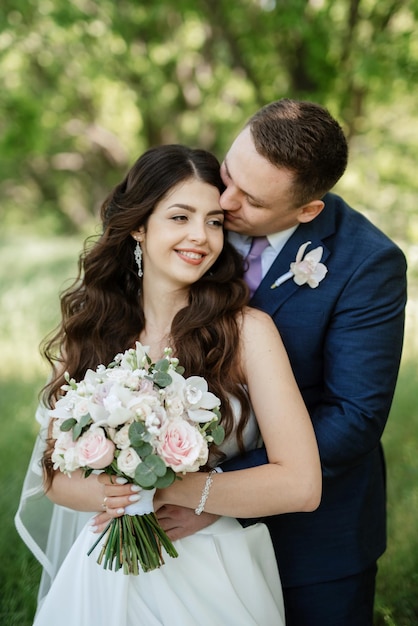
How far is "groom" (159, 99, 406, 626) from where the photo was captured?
2.96 metres

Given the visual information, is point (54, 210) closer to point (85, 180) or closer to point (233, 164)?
point (85, 180)

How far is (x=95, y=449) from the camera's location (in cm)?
211

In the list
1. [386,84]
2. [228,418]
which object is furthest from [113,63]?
[228,418]

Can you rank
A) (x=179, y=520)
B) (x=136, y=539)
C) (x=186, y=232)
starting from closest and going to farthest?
(x=136, y=539)
(x=179, y=520)
(x=186, y=232)

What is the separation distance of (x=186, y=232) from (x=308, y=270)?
1.91ft

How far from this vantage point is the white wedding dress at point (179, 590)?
256 cm

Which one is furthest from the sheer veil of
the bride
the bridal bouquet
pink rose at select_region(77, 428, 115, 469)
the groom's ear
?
the groom's ear

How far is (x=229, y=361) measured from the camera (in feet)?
9.37

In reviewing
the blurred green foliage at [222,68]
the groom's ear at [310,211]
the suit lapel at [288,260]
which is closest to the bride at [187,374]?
the suit lapel at [288,260]

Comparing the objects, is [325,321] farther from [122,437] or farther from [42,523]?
[42,523]

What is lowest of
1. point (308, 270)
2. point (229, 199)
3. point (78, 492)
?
point (78, 492)

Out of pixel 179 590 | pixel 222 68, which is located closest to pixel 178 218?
pixel 179 590

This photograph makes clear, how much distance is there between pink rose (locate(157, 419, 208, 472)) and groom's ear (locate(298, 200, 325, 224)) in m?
1.38

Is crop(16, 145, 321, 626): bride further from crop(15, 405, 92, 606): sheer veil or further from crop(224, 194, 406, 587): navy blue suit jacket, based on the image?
crop(224, 194, 406, 587): navy blue suit jacket
